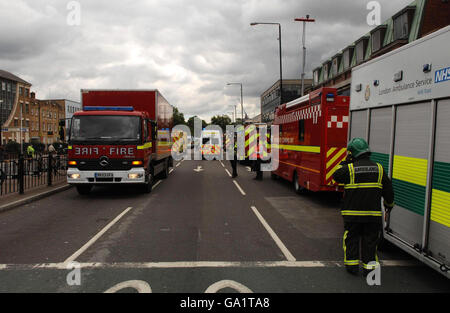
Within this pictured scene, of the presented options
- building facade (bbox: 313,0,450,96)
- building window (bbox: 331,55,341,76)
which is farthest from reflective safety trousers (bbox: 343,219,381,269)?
building window (bbox: 331,55,341,76)

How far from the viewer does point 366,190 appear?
14.2 feet

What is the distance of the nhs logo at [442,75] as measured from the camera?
3732 millimetres

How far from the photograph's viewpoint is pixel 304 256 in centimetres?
529

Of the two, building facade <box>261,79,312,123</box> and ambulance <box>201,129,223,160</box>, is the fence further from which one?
building facade <box>261,79,312,123</box>

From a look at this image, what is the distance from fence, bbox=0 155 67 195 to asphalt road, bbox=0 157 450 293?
163 centimetres

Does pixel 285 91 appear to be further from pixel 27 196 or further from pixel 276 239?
pixel 276 239

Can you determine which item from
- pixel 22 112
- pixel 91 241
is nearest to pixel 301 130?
pixel 91 241

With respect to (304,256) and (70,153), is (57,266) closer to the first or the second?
(304,256)

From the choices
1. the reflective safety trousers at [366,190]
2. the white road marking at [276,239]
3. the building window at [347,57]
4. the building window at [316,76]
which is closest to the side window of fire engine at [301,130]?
the white road marking at [276,239]

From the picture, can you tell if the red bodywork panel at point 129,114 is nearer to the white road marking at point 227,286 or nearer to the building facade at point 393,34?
the white road marking at point 227,286

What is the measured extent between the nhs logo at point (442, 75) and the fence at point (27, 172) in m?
11.0
